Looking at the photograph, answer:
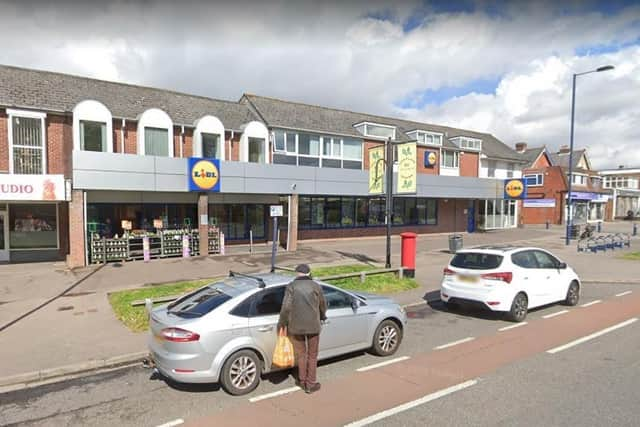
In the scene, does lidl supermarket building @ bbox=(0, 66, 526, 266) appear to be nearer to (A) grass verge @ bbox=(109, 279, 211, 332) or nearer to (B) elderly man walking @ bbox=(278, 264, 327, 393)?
(A) grass verge @ bbox=(109, 279, 211, 332)

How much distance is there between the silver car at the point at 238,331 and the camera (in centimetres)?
452

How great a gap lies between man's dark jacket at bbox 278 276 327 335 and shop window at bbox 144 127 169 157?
14509 mm

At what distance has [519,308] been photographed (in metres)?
7.86

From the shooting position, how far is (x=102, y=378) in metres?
5.39

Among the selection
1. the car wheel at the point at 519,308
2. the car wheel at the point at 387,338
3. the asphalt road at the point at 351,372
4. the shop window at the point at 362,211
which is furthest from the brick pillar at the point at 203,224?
the car wheel at the point at 519,308

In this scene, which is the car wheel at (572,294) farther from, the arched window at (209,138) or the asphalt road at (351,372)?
the arched window at (209,138)

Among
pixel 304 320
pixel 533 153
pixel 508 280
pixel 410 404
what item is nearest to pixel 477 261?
pixel 508 280

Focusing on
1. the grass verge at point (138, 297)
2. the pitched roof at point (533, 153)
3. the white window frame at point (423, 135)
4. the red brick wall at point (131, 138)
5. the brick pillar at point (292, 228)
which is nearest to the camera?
the grass verge at point (138, 297)

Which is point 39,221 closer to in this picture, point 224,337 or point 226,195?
point 226,195

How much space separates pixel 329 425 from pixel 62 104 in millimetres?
17209

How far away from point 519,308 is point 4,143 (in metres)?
18.0

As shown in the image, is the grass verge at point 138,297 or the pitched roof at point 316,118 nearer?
the grass verge at point 138,297

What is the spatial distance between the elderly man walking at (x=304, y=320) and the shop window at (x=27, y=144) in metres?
15.1

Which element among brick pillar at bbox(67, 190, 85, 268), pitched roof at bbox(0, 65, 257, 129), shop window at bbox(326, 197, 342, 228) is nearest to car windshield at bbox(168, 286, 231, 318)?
brick pillar at bbox(67, 190, 85, 268)
